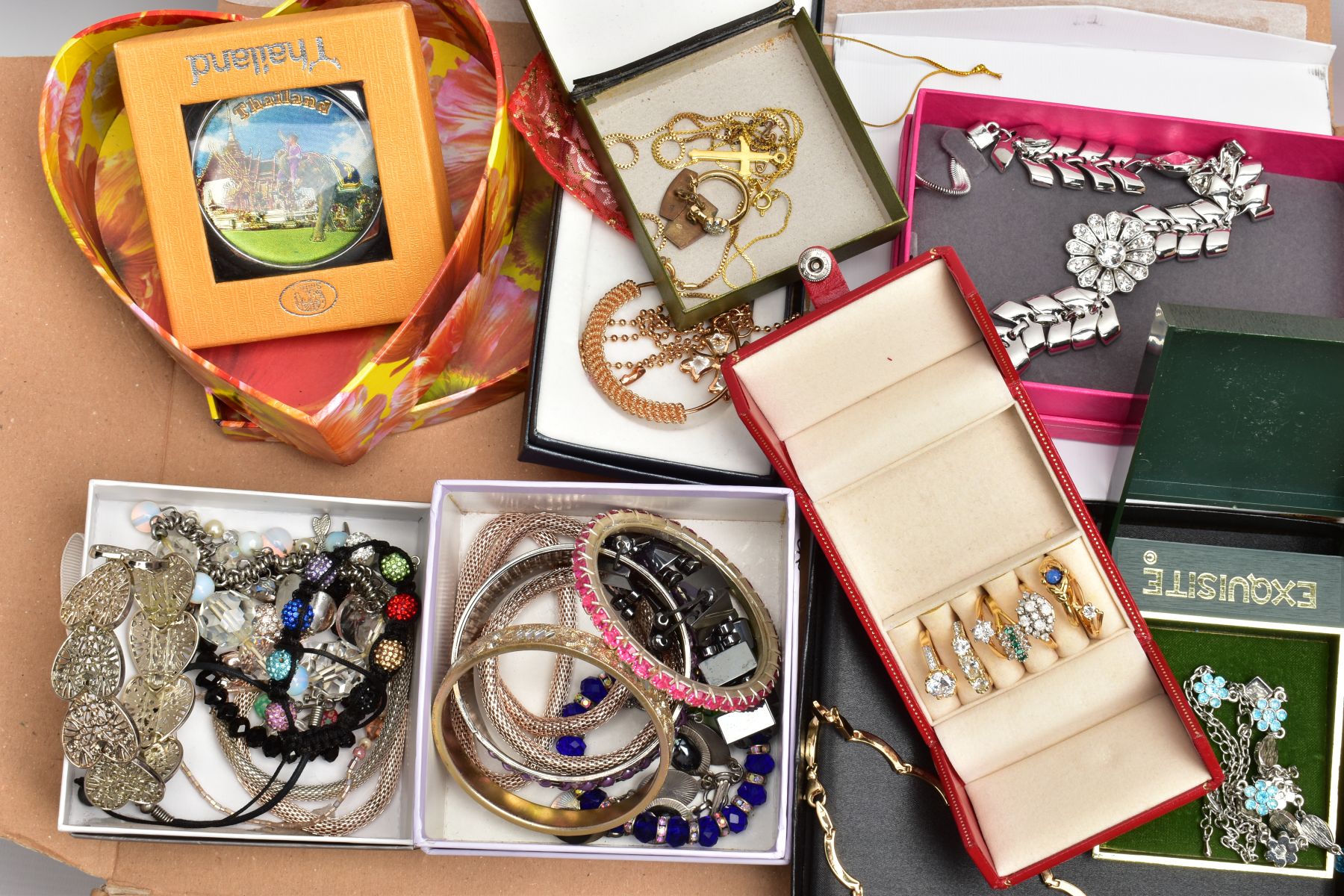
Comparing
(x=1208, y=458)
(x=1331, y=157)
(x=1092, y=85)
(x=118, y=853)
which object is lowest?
(x=118, y=853)

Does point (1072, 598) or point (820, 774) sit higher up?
point (1072, 598)

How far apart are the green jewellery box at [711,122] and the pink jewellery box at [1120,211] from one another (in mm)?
A: 126

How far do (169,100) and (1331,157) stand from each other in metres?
1.77

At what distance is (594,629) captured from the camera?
1.58 meters

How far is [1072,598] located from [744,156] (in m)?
Result: 0.82

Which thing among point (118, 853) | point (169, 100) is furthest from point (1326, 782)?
point (169, 100)

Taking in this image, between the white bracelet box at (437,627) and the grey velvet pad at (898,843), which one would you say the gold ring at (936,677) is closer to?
the grey velvet pad at (898,843)

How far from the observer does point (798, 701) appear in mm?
1457

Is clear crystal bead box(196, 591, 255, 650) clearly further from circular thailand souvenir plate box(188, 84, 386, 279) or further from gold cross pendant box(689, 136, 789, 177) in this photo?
gold cross pendant box(689, 136, 789, 177)

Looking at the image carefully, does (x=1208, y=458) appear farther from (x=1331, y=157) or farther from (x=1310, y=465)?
(x=1331, y=157)

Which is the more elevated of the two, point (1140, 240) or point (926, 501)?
point (1140, 240)

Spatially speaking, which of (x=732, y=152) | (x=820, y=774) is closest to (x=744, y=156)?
(x=732, y=152)

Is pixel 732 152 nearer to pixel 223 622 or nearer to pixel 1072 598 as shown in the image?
pixel 1072 598

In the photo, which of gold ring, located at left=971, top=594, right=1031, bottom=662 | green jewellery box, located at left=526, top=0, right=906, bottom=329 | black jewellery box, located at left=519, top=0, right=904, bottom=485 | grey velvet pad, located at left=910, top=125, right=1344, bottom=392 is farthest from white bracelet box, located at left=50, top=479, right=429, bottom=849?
grey velvet pad, located at left=910, top=125, right=1344, bottom=392
